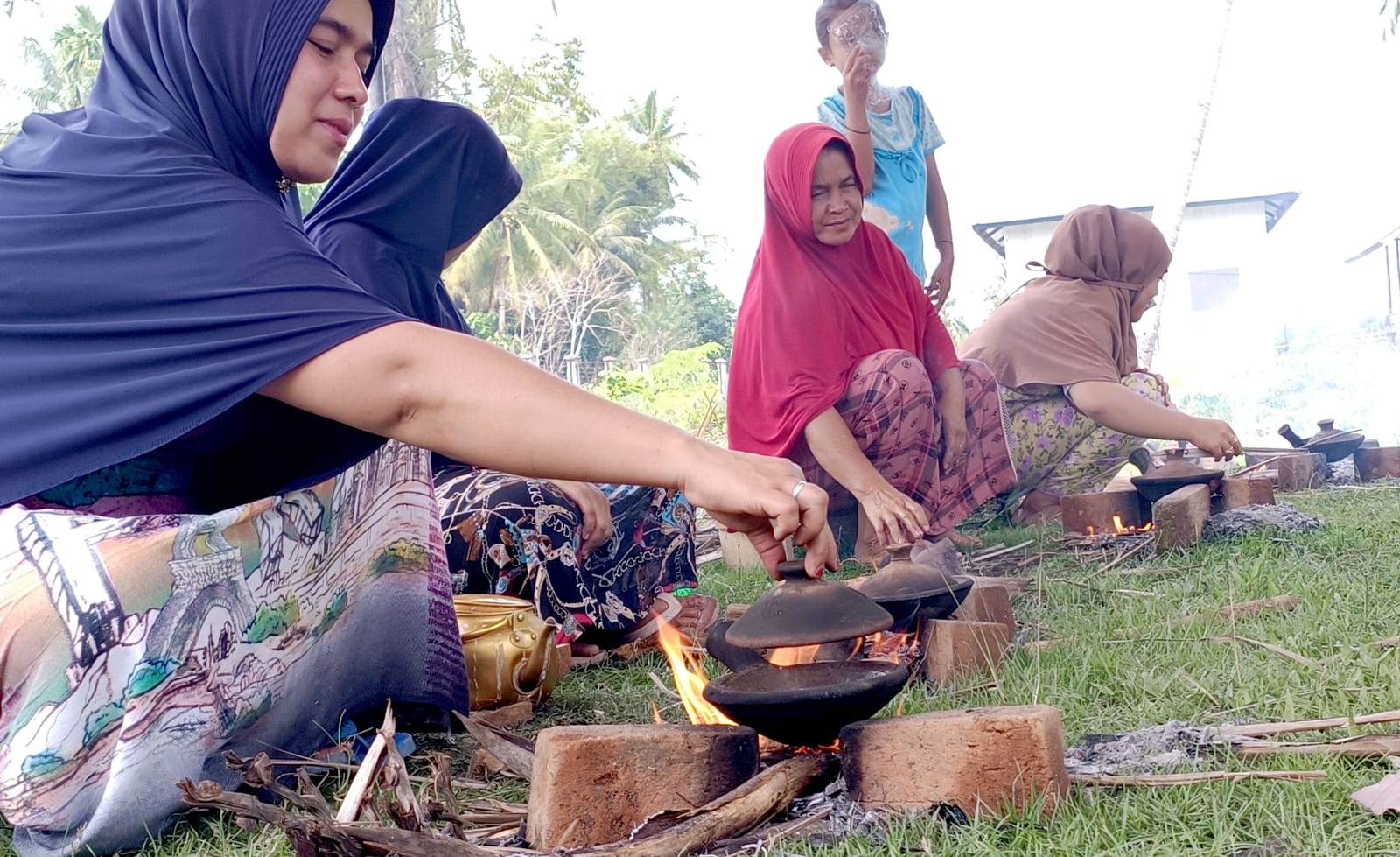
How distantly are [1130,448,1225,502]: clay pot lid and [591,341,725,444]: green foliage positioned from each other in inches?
305

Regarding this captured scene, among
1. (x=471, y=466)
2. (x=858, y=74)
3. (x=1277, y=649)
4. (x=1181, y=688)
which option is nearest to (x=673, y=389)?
(x=858, y=74)

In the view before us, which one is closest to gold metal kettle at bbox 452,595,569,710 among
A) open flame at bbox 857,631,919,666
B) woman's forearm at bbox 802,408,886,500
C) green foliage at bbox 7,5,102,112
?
open flame at bbox 857,631,919,666

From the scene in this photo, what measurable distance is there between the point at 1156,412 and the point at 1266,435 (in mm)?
11435

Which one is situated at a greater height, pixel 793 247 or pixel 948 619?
pixel 793 247

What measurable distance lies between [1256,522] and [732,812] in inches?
139

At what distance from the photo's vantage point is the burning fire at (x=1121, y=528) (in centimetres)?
500

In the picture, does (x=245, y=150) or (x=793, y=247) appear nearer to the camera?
(x=245, y=150)

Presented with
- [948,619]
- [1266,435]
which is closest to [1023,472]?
[948,619]

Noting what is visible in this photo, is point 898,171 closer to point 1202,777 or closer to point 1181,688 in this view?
point 1181,688

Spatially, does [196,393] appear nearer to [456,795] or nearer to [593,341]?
[456,795]

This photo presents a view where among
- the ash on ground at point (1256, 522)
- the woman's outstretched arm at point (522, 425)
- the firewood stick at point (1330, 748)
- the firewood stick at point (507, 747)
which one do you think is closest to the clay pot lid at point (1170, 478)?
the ash on ground at point (1256, 522)

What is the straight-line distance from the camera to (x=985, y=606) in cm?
311

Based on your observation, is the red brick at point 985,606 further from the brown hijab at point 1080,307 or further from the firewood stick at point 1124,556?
the brown hijab at point 1080,307

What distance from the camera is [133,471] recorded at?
225cm
